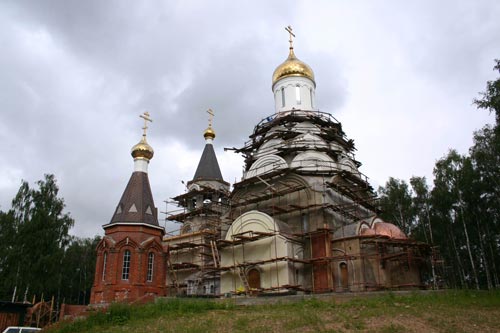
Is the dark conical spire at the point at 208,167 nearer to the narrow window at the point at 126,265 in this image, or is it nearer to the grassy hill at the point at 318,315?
the narrow window at the point at 126,265

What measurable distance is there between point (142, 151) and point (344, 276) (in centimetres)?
1103

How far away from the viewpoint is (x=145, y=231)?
18.7 m

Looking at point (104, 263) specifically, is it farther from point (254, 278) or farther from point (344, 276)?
point (344, 276)

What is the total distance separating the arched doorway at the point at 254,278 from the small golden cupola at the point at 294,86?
29.7 feet

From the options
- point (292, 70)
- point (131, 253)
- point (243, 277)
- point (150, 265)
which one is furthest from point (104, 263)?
point (292, 70)

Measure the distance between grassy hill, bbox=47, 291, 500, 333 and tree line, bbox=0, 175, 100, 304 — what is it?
404 inches

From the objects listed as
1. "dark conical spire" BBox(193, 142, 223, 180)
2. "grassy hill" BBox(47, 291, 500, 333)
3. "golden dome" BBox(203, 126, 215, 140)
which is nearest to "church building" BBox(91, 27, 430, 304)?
"grassy hill" BBox(47, 291, 500, 333)

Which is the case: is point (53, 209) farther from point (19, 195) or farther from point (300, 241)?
point (300, 241)

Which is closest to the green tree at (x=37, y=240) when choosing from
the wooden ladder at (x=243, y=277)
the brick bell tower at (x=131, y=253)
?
the brick bell tower at (x=131, y=253)

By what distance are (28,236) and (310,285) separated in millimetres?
14045

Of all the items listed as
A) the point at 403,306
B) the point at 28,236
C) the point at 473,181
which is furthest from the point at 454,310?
the point at 28,236

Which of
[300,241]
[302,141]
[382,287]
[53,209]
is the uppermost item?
[302,141]

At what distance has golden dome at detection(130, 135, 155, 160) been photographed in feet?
69.2

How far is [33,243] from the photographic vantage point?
21.5 metres
